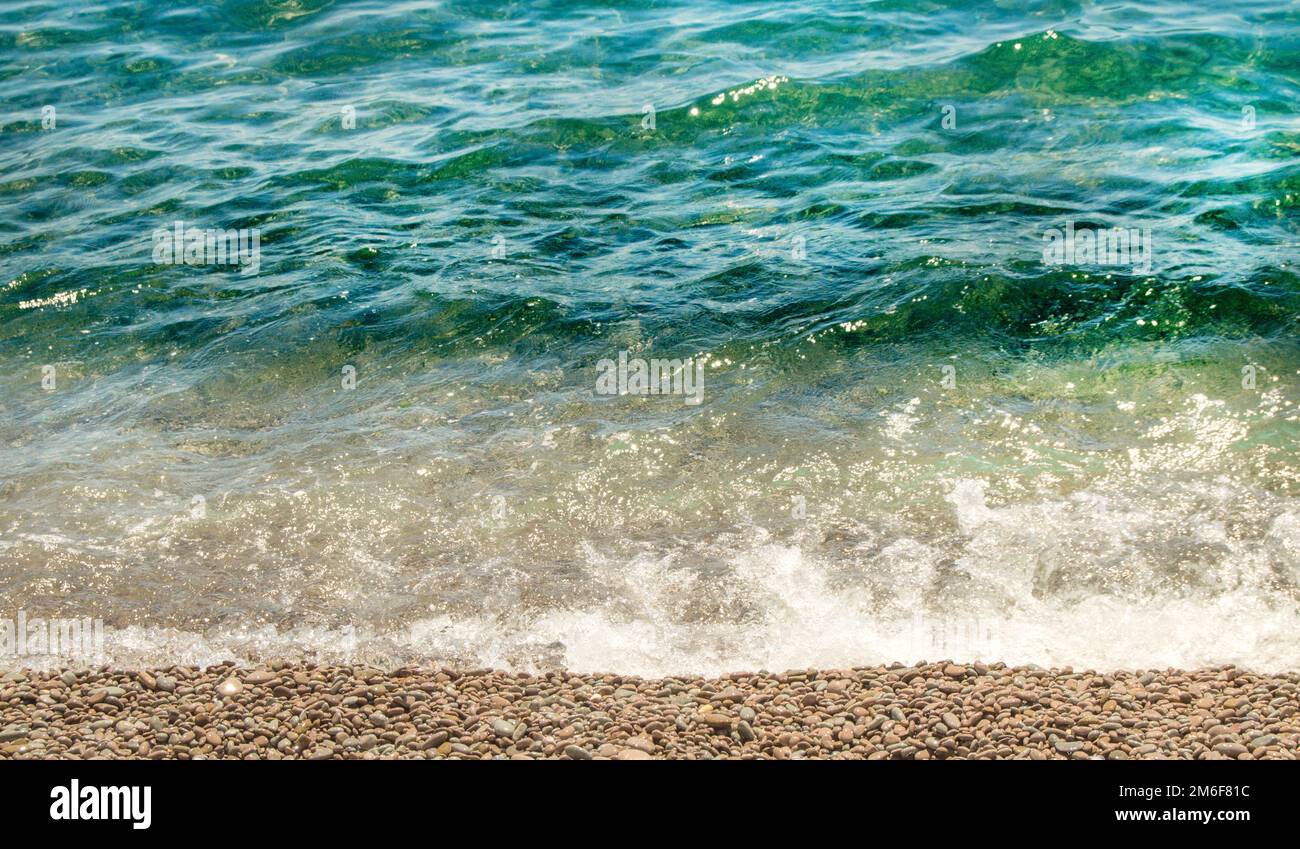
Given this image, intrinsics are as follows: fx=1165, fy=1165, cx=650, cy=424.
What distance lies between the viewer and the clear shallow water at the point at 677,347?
771cm

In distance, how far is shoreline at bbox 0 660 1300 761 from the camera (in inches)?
235

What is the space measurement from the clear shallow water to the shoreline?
46 centimetres

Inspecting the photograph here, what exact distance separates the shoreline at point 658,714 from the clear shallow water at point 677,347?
0.46 m

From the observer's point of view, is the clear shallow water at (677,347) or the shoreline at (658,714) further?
the clear shallow water at (677,347)

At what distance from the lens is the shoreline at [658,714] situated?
235 inches

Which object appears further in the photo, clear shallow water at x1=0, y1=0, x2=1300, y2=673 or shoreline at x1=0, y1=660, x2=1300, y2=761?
clear shallow water at x1=0, y1=0, x2=1300, y2=673

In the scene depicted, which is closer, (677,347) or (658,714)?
(658,714)

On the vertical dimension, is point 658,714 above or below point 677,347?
below

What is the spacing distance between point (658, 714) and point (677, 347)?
16.9 feet

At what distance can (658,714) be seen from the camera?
20.8ft

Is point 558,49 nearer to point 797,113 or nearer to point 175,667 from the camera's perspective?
point 797,113

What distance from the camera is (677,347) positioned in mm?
10961

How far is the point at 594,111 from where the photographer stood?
16.1 metres

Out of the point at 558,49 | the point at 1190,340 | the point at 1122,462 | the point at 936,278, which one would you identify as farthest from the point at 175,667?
the point at 558,49
